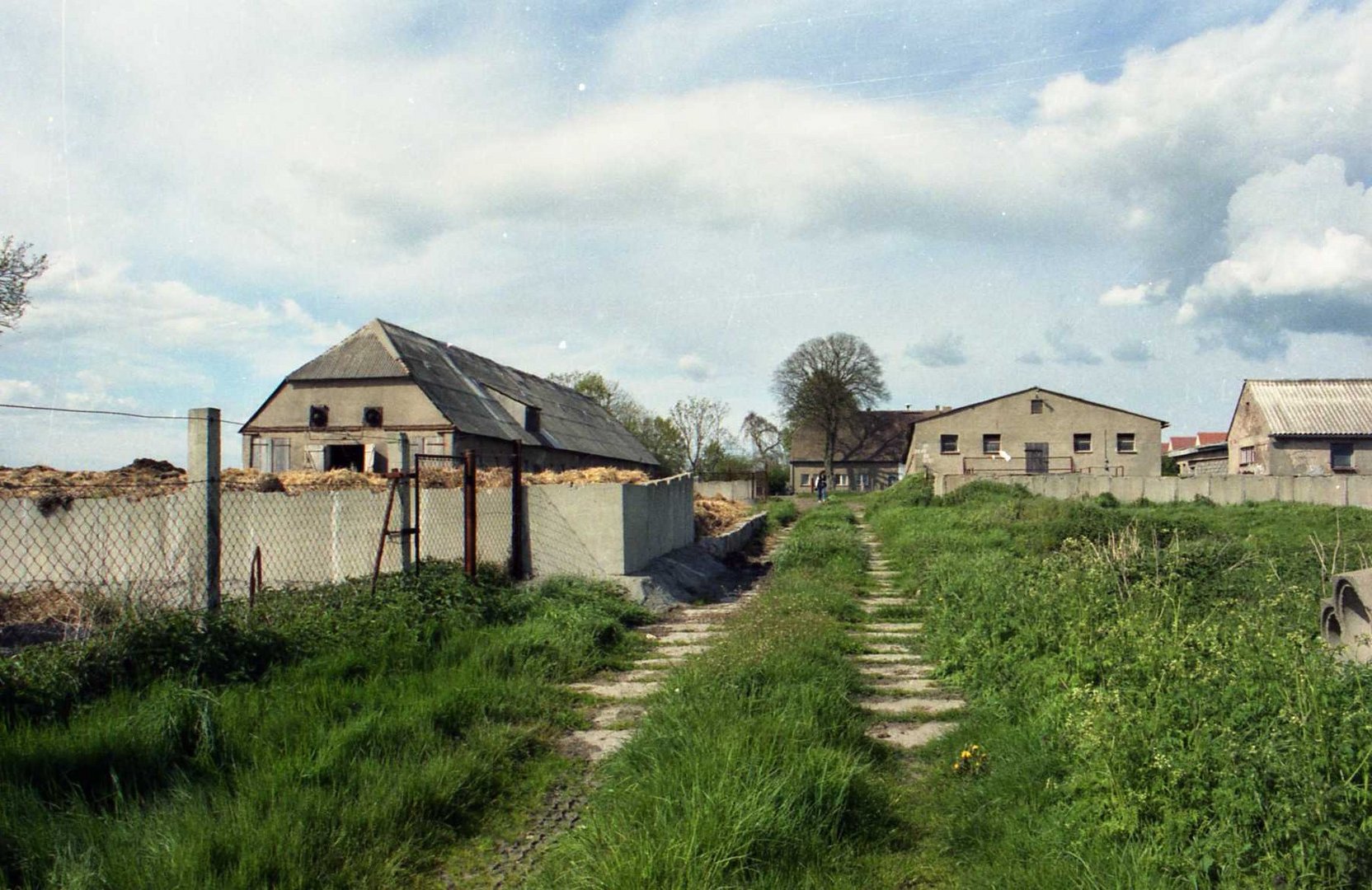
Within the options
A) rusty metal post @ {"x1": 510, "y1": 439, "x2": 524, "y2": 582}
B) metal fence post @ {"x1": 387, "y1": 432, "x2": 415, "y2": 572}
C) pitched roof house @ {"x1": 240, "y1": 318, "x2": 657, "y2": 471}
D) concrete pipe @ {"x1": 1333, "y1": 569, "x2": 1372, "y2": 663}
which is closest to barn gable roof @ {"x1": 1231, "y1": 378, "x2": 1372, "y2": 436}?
pitched roof house @ {"x1": 240, "y1": 318, "x2": 657, "y2": 471}

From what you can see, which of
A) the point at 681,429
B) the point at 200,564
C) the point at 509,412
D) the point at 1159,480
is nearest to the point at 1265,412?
the point at 1159,480

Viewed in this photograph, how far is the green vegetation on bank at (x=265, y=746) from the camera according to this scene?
355 centimetres

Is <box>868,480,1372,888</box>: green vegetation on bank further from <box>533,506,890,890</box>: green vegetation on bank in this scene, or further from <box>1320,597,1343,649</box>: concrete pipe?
<box>533,506,890,890</box>: green vegetation on bank

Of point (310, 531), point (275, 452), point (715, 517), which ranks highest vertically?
point (275, 452)

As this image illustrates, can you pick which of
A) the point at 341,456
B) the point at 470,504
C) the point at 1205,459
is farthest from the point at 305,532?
the point at 1205,459

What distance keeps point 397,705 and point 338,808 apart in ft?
4.72

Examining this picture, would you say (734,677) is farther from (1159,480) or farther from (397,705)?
(1159,480)

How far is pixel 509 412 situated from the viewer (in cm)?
3080

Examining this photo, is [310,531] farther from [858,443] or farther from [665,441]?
[858,443]

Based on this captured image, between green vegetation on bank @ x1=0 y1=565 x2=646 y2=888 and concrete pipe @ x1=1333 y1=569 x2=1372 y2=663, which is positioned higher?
concrete pipe @ x1=1333 y1=569 x2=1372 y2=663

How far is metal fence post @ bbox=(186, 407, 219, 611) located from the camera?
6.22 m

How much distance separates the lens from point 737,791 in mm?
3848

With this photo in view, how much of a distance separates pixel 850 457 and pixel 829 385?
6.82 metres

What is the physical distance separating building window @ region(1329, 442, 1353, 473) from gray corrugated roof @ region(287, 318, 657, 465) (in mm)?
30712
